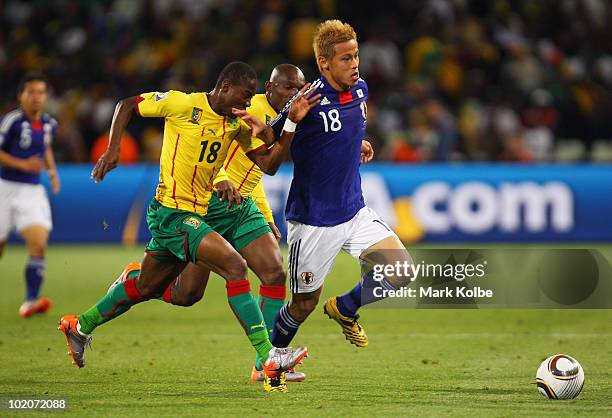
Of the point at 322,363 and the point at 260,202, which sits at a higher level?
the point at 260,202

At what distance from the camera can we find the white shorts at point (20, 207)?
1150 cm

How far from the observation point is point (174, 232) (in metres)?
7.38

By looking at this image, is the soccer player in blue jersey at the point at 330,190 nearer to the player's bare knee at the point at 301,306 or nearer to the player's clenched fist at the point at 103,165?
the player's bare knee at the point at 301,306

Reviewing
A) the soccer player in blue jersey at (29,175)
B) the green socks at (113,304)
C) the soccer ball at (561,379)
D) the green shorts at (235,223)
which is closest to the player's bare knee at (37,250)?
the soccer player in blue jersey at (29,175)

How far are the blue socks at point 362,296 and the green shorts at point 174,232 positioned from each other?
3.64ft

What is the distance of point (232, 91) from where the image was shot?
24.2 feet

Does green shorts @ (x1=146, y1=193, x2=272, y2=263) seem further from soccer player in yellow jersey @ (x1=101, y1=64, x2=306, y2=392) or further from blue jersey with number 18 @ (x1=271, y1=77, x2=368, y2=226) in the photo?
blue jersey with number 18 @ (x1=271, y1=77, x2=368, y2=226)

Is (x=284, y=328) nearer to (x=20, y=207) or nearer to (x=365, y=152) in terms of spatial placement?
(x=365, y=152)

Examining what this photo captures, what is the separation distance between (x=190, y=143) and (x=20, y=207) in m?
4.61

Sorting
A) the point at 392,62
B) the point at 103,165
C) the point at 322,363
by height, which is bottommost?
the point at 322,363

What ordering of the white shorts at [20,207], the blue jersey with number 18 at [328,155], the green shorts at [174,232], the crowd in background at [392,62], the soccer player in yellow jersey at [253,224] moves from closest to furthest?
the green shorts at [174,232] < the blue jersey with number 18 at [328,155] < the soccer player in yellow jersey at [253,224] < the white shorts at [20,207] < the crowd in background at [392,62]

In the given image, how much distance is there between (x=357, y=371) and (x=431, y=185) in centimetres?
931

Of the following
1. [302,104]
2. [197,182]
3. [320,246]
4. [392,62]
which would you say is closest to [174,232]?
[197,182]

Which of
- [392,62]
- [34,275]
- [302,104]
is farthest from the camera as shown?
[392,62]
